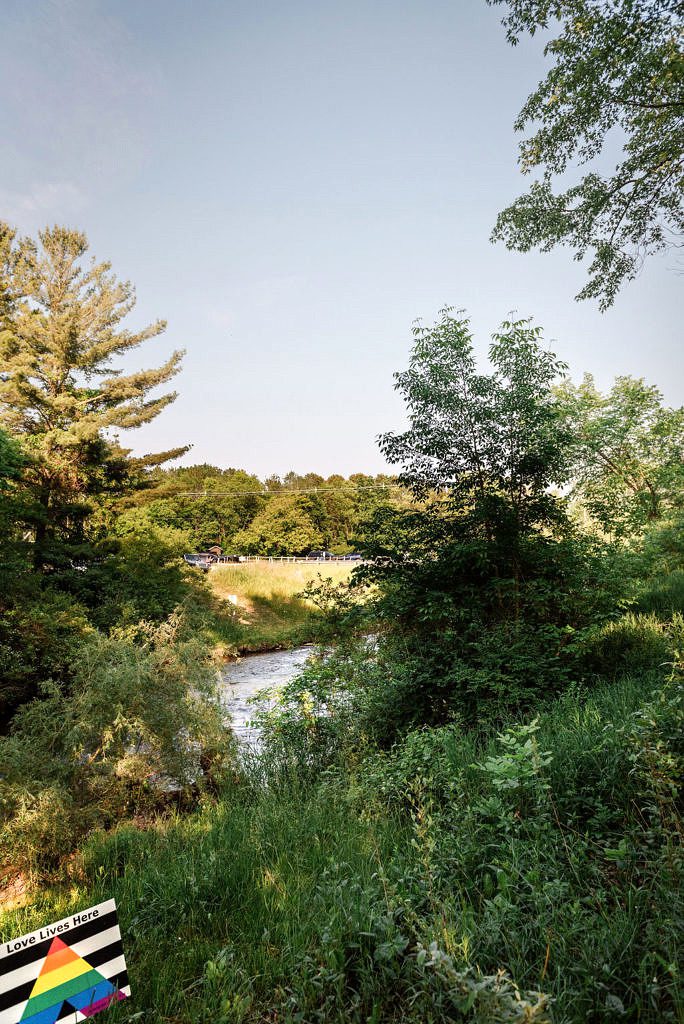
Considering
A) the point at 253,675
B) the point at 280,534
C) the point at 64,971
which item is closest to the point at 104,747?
the point at 64,971

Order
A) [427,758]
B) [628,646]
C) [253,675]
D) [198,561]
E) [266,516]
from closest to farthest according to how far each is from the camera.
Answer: [427,758] < [628,646] < [253,675] < [198,561] < [266,516]

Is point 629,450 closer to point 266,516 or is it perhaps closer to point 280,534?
point 280,534

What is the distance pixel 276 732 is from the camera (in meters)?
7.68

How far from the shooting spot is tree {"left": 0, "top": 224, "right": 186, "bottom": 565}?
18.8 m

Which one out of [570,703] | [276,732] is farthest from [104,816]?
[570,703]

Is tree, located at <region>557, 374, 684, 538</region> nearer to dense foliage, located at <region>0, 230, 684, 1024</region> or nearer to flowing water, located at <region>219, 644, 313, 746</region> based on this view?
dense foliage, located at <region>0, 230, 684, 1024</region>

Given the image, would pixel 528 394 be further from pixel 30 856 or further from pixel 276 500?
pixel 276 500

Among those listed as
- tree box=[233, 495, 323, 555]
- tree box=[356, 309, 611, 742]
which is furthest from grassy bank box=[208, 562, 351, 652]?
tree box=[233, 495, 323, 555]

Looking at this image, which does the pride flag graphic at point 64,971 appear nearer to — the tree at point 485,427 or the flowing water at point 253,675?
the tree at point 485,427

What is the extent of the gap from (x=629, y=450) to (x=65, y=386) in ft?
68.3

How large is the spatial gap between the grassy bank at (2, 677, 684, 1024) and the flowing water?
6.75 m

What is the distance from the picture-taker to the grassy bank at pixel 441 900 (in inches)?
77.9

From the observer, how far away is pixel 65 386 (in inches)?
831

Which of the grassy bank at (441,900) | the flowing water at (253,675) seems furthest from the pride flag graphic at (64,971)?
the flowing water at (253,675)
